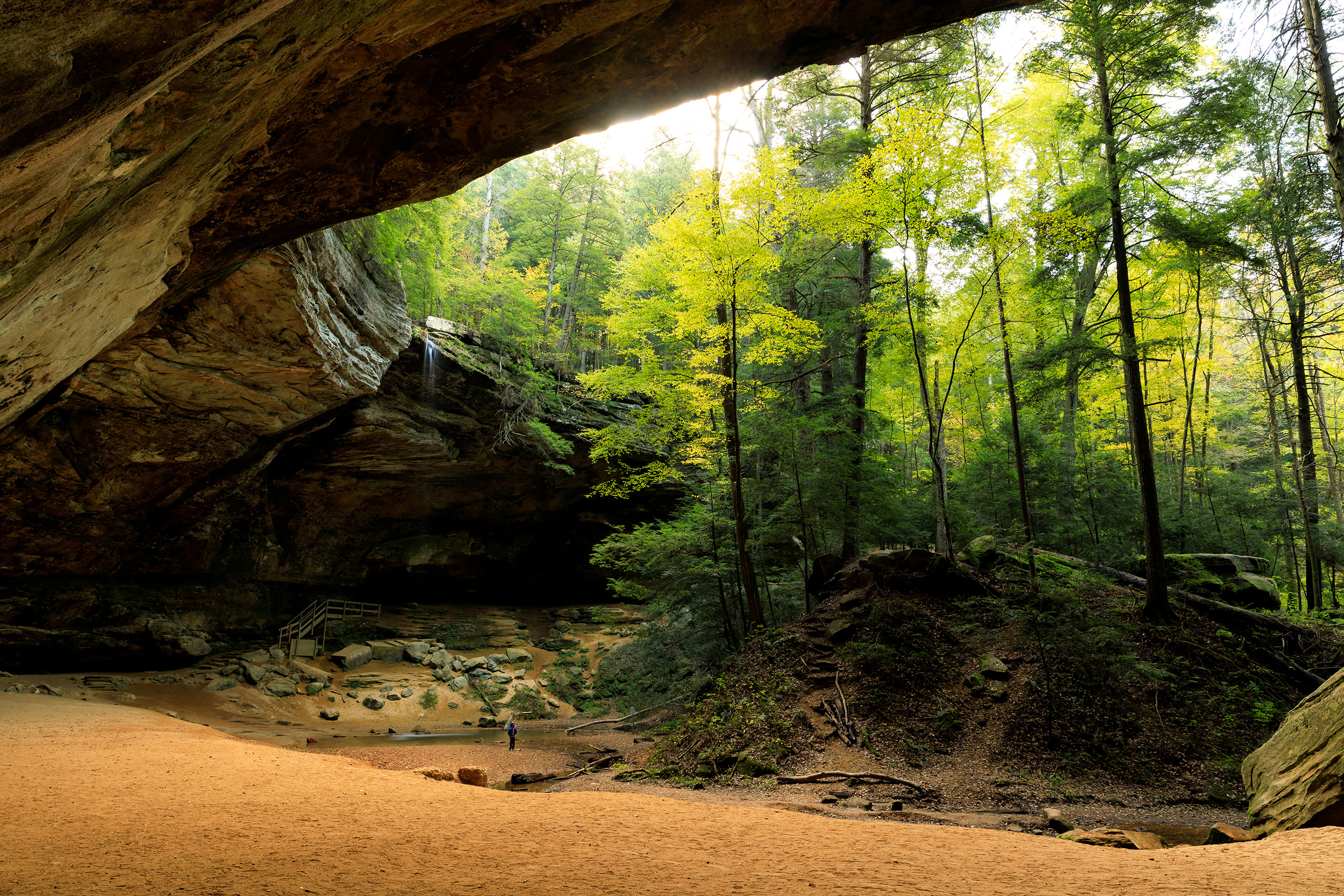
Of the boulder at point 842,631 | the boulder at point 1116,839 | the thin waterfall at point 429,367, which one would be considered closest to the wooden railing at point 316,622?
the thin waterfall at point 429,367

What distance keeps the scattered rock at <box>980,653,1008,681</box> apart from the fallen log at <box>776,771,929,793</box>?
2.97m

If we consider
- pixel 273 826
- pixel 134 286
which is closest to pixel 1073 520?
pixel 273 826

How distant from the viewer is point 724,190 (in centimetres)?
1176

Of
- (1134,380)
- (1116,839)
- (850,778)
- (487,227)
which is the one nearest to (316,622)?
(487,227)

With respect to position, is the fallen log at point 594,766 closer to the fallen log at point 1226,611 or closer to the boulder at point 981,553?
the boulder at point 981,553

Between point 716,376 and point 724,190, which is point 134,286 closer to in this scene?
point 716,376

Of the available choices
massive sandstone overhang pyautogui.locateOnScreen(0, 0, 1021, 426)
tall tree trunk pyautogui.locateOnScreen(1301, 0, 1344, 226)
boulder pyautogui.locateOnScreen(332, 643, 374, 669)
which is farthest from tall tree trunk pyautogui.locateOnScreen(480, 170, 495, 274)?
tall tree trunk pyautogui.locateOnScreen(1301, 0, 1344, 226)

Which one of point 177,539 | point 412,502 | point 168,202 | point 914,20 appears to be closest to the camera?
point 168,202

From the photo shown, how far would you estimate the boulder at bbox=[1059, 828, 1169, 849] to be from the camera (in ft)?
16.4

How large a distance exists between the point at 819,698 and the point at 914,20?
927 cm

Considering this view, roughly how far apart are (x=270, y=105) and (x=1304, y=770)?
385 inches

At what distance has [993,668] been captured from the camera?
9.62m

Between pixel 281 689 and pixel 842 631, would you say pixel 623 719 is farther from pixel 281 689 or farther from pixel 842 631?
pixel 281 689

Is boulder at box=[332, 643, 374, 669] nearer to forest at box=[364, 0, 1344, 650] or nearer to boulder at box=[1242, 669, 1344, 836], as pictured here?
forest at box=[364, 0, 1344, 650]
